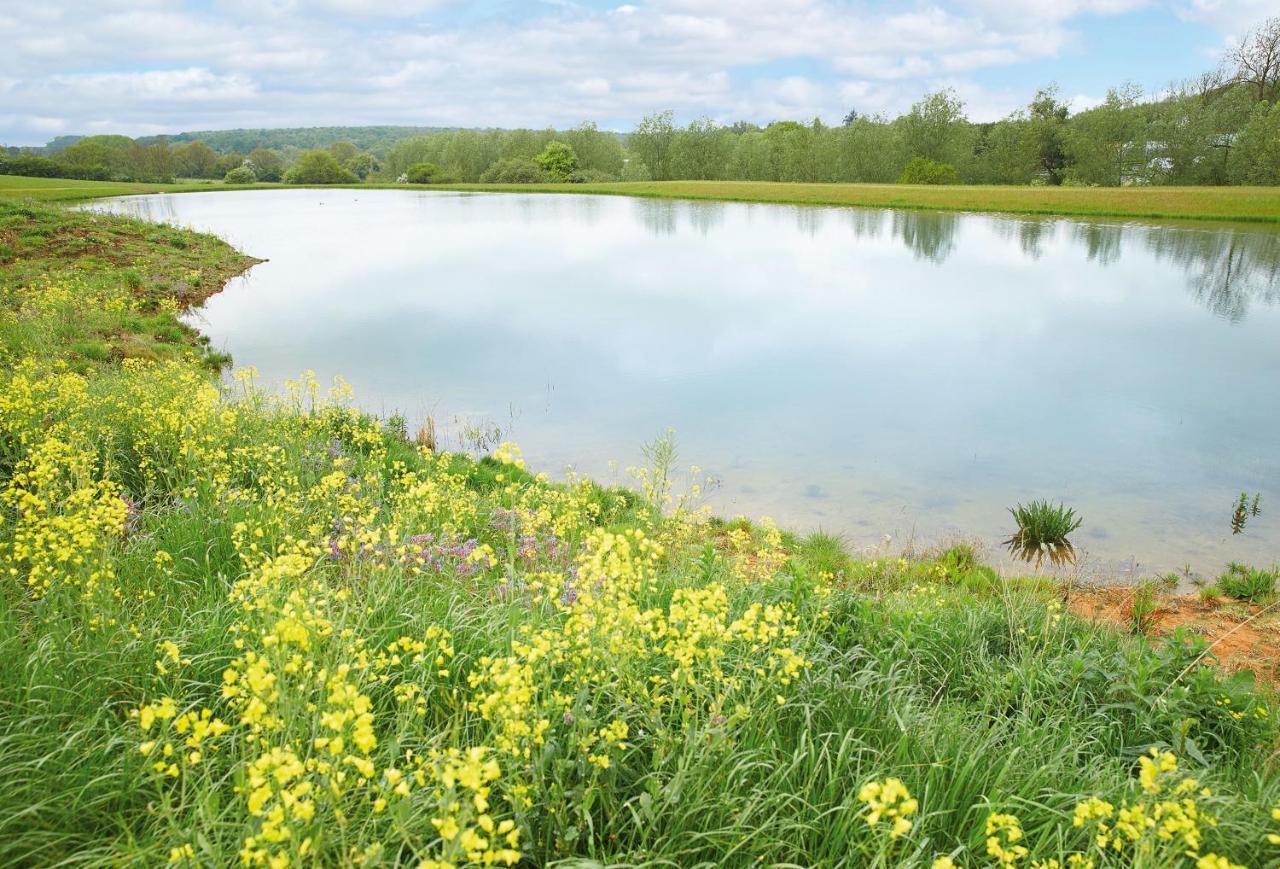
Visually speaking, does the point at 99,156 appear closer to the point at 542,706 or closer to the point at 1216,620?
the point at 542,706

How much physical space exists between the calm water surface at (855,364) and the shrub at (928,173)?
48.5 m

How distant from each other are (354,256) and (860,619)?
3022 cm

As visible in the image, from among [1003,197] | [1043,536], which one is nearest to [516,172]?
[1003,197]

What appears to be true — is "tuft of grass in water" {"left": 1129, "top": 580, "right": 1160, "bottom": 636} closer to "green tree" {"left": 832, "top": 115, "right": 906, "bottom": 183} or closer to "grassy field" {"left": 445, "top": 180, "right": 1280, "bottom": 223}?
"grassy field" {"left": 445, "top": 180, "right": 1280, "bottom": 223}

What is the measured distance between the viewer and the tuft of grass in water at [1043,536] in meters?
8.59

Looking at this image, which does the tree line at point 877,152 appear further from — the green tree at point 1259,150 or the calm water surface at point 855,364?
the calm water surface at point 855,364

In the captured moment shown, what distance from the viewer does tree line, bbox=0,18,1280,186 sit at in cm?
6738

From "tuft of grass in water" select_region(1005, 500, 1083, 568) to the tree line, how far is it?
68023 mm

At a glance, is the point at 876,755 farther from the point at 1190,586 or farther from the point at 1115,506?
the point at 1115,506

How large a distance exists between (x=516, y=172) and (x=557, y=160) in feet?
19.3

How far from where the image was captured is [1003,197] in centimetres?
5634

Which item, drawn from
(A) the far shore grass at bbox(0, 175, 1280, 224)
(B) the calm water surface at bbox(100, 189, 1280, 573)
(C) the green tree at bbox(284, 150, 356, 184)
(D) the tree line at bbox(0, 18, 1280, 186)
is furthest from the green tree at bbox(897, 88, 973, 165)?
(C) the green tree at bbox(284, 150, 356, 184)

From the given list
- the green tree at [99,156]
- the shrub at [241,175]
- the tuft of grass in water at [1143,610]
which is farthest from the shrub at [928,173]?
the green tree at [99,156]

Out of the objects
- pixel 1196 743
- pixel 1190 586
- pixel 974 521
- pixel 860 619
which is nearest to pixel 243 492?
pixel 860 619
